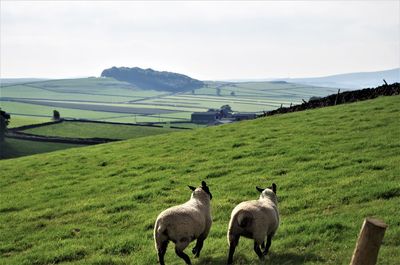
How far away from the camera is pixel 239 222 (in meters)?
9.30

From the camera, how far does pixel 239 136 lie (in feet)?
93.2

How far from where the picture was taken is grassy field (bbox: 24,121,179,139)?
74125 millimetres

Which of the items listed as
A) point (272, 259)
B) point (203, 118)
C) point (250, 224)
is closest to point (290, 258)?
point (272, 259)

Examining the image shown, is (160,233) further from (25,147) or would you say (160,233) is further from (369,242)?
(25,147)

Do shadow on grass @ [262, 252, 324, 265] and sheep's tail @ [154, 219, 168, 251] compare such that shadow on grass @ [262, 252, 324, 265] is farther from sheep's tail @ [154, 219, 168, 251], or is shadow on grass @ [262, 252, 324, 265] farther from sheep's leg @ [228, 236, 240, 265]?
sheep's tail @ [154, 219, 168, 251]

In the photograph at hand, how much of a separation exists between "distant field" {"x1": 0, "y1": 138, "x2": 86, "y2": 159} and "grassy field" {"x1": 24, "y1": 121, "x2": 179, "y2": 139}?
262 inches

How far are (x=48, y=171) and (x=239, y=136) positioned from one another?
1209 centimetres

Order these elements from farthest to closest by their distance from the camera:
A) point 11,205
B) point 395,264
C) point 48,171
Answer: point 48,171 < point 11,205 < point 395,264

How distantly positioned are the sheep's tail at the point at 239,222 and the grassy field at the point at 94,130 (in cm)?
6575

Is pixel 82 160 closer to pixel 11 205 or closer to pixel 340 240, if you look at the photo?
pixel 11 205

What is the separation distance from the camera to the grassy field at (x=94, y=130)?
7412 centimetres

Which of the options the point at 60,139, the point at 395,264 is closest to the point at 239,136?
the point at 395,264

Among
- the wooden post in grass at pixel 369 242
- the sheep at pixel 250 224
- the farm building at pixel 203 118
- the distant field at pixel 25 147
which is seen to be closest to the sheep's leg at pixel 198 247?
the sheep at pixel 250 224

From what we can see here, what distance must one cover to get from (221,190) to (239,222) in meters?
7.32
